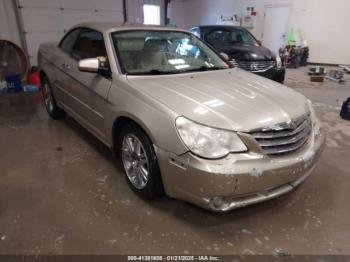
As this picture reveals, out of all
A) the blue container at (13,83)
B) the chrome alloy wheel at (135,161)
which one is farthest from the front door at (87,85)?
the blue container at (13,83)

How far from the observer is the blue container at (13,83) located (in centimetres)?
507

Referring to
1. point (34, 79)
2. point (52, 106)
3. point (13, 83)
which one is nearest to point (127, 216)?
point (52, 106)

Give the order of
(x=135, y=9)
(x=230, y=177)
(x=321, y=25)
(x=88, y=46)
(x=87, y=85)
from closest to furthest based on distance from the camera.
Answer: (x=230, y=177) < (x=87, y=85) < (x=88, y=46) < (x=135, y=9) < (x=321, y=25)

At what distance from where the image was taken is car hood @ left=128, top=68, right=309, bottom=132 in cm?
161

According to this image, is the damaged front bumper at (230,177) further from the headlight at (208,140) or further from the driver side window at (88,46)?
the driver side window at (88,46)

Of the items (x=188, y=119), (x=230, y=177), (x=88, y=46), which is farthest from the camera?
(x=88, y=46)

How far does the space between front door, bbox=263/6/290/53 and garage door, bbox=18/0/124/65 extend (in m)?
6.33

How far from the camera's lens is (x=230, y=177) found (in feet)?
4.81

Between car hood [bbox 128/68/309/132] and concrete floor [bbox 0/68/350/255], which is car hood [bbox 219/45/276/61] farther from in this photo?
car hood [bbox 128/68/309/132]

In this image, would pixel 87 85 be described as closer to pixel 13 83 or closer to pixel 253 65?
pixel 13 83

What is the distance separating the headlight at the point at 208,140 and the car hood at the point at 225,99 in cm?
4

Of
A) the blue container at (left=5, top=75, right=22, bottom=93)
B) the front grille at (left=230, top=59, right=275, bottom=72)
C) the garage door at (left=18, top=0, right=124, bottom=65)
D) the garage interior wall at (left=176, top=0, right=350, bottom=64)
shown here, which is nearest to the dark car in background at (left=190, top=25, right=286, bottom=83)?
the front grille at (left=230, top=59, right=275, bottom=72)

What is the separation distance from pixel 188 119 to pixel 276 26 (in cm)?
1026

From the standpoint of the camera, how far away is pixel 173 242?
1681 millimetres
